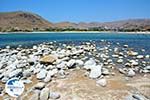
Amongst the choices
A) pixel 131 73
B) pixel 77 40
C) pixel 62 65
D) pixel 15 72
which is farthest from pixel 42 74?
pixel 77 40

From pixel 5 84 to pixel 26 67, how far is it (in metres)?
2.68

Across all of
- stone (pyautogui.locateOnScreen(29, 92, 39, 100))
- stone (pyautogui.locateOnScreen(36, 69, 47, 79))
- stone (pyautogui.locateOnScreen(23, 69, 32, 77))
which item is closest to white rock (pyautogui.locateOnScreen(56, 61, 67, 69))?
stone (pyautogui.locateOnScreen(36, 69, 47, 79))

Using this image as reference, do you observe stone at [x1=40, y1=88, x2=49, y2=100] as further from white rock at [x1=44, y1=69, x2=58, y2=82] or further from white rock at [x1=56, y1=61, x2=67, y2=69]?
white rock at [x1=56, y1=61, x2=67, y2=69]

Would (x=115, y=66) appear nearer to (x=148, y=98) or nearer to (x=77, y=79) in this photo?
(x=77, y=79)

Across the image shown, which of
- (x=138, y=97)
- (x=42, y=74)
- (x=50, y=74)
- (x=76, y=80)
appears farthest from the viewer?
(x=42, y=74)

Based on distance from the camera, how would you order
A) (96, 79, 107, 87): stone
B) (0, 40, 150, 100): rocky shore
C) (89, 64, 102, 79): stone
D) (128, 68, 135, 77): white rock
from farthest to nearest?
(128, 68, 135, 77): white rock → (89, 64, 102, 79): stone → (96, 79, 107, 87): stone → (0, 40, 150, 100): rocky shore

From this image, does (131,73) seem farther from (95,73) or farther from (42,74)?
(42,74)

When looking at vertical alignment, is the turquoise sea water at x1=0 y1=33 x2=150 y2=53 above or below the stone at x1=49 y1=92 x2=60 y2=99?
below

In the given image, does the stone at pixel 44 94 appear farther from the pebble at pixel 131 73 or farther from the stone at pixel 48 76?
the pebble at pixel 131 73

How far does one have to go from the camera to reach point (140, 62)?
18.7 meters

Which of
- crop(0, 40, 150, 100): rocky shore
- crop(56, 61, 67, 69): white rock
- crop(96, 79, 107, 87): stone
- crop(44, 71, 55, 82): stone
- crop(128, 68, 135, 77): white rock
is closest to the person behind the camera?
crop(0, 40, 150, 100): rocky shore

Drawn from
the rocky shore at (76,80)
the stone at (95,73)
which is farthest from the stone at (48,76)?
the stone at (95,73)

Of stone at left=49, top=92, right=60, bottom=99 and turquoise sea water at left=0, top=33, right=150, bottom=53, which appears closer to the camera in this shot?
stone at left=49, top=92, right=60, bottom=99

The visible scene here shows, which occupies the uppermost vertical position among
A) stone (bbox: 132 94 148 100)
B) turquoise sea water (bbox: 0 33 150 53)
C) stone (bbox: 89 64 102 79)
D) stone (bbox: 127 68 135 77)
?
stone (bbox: 89 64 102 79)
